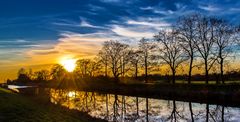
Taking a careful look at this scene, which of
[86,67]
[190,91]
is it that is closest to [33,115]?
[190,91]

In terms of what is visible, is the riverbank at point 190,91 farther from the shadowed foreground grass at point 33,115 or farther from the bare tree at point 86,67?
the bare tree at point 86,67

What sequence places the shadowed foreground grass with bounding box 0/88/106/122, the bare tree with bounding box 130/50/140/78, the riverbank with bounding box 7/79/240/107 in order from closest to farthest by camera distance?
the shadowed foreground grass with bounding box 0/88/106/122
the riverbank with bounding box 7/79/240/107
the bare tree with bounding box 130/50/140/78

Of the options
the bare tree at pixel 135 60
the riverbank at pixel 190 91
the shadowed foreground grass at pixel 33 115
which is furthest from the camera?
the bare tree at pixel 135 60

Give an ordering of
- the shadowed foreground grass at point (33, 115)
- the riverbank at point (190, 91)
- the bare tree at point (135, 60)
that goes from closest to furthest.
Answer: the shadowed foreground grass at point (33, 115), the riverbank at point (190, 91), the bare tree at point (135, 60)

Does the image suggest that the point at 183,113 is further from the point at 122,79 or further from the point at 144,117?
the point at 122,79

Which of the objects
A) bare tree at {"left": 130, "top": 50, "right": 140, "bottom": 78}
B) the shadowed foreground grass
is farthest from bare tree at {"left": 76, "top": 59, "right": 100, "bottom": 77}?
the shadowed foreground grass

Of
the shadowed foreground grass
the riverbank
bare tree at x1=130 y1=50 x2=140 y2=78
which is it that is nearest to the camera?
the shadowed foreground grass

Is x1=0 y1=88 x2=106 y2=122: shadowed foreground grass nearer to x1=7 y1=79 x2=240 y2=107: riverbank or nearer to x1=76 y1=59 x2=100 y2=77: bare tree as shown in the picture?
x1=7 y1=79 x2=240 y2=107: riverbank

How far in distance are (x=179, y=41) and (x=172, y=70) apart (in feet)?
28.2

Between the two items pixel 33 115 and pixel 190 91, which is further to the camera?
pixel 190 91

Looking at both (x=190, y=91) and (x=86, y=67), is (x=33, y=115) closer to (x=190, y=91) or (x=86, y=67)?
(x=190, y=91)

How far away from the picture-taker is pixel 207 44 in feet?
251

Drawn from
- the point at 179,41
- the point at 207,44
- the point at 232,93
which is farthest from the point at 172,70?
the point at 232,93

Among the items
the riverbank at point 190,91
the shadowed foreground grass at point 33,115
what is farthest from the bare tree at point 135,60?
the shadowed foreground grass at point 33,115
